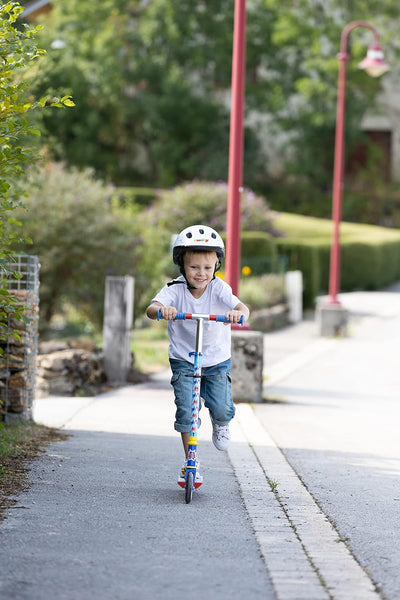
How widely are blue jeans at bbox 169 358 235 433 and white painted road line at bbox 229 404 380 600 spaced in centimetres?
49

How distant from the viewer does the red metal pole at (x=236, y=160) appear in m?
12.1

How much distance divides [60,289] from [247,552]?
14.7 metres

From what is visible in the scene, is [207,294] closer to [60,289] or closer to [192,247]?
[192,247]

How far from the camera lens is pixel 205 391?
6.88 meters

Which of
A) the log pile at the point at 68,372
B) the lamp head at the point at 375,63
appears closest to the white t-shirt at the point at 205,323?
the log pile at the point at 68,372

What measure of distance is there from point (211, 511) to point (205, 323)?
44.6 inches

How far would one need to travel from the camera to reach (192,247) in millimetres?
6559

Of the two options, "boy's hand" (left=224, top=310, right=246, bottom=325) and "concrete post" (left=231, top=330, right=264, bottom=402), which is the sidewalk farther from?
"boy's hand" (left=224, top=310, right=246, bottom=325)

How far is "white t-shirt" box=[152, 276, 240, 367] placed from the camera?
6.73 meters

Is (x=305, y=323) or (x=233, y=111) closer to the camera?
(x=233, y=111)

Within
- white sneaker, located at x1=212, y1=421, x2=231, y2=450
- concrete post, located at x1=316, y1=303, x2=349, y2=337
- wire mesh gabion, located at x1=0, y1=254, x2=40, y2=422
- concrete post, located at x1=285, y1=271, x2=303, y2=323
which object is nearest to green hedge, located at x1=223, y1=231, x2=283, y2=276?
concrete post, located at x1=285, y1=271, x2=303, y2=323

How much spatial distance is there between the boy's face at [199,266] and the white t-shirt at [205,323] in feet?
0.29

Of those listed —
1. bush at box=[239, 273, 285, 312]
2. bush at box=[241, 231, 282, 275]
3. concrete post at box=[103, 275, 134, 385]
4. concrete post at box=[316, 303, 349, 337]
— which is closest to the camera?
concrete post at box=[103, 275, 134, 385]

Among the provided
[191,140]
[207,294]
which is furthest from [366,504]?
[191,140]
